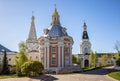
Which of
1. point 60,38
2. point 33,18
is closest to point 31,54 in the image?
point 33,18

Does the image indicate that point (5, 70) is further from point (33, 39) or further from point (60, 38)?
point (33, 39)

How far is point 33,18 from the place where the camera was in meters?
81.3

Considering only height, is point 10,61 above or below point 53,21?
below

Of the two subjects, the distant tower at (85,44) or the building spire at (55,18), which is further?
the distant tower at (85,44)

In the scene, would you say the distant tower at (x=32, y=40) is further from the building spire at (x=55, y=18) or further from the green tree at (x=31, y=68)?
the green tree at (x=31, y=68)

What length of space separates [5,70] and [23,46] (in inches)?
580

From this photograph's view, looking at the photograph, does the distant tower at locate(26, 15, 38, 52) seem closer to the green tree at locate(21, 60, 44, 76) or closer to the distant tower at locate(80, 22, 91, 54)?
the distant tower at locate(80, 22, 91, 54)

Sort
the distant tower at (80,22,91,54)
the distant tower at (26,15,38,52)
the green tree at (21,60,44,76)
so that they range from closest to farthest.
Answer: the green tree at (21,60,44,76) < the distant tower at (26,15,38,52) < the distant tower at (80,22,91,54)

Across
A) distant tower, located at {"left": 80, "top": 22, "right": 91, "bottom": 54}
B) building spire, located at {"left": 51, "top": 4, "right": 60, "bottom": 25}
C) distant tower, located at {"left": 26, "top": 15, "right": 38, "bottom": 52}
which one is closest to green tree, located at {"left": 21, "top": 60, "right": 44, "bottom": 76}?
building spire, located at {"left": 51, "top": 4, "right": 60, "bottom": 25}

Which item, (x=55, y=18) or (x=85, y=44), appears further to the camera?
(x=85, y=44)

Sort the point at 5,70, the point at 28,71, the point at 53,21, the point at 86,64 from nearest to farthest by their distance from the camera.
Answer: the point at 28,71 < the point at 5,70 < the point at 53,21 < the point at 86,64

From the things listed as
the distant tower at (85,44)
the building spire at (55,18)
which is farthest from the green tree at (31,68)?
the distant tower at (85,44)

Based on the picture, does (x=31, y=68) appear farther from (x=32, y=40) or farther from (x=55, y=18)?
(x=32, y=40)

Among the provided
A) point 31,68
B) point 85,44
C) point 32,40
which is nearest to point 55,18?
point 32,40
